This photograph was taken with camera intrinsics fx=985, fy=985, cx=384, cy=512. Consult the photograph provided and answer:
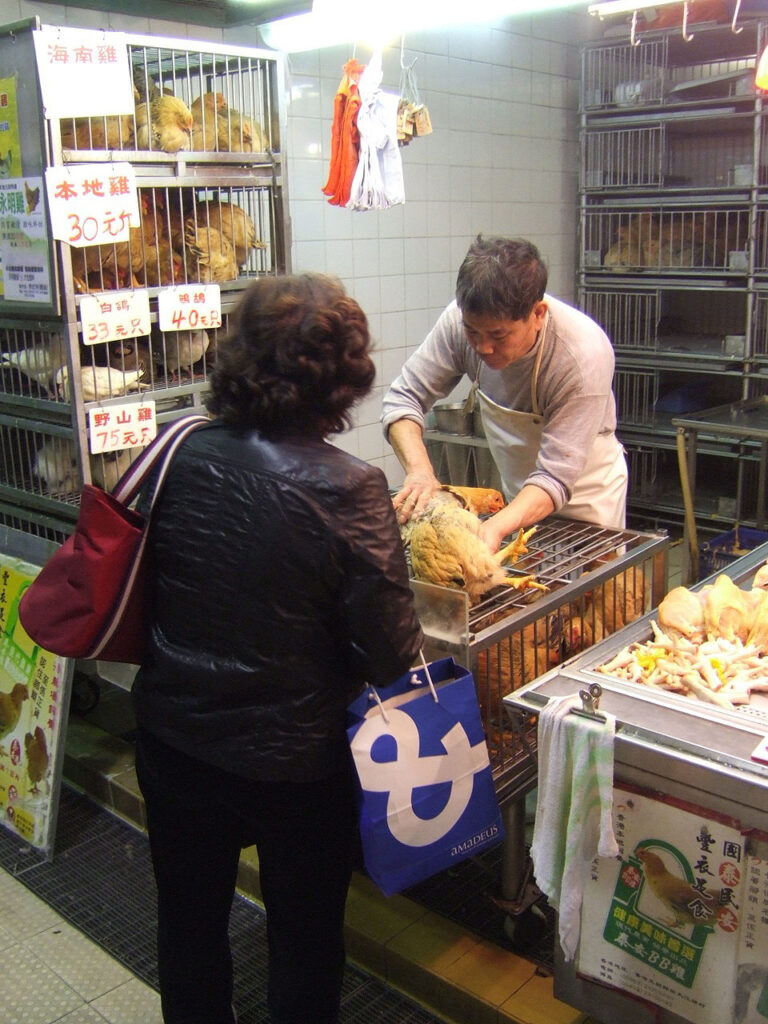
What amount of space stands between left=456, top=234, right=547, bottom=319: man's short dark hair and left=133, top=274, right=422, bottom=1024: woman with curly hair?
0.74 m

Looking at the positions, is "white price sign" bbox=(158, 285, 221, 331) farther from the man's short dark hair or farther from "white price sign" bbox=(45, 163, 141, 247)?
the man's short dark hair

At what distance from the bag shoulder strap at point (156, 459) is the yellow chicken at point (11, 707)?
165cm

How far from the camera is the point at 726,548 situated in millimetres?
5176

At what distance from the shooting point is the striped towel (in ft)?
6.28

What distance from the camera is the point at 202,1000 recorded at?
222cm

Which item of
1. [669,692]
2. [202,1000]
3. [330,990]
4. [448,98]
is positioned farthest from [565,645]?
[448,98]

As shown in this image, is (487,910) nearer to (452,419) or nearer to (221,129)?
(221,129)

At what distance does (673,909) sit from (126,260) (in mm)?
2392

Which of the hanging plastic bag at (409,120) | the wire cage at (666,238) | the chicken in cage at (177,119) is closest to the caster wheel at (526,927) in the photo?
the chicken in cage at (177,119)

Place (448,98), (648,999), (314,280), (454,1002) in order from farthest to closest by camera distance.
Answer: (448,98) → (454,1002) → (648,999) → (314,280)

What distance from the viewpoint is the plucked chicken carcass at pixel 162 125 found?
3121 mm

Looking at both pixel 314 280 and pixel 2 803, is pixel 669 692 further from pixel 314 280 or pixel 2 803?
pixel 2 803

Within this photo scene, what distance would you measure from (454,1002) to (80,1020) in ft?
3.19

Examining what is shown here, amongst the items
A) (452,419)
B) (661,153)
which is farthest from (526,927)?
(661,153)
